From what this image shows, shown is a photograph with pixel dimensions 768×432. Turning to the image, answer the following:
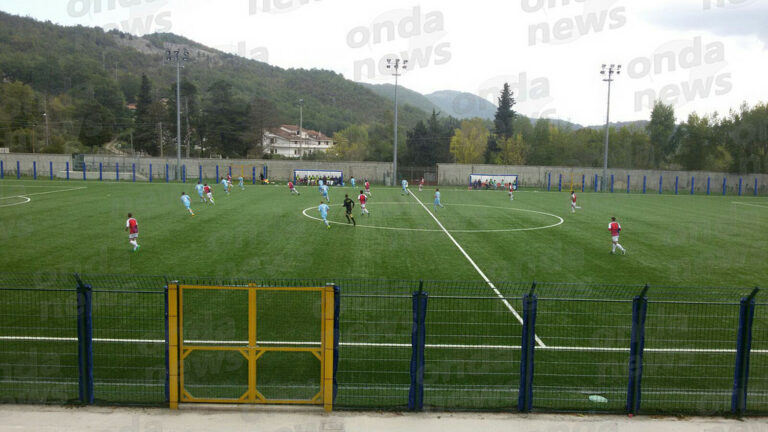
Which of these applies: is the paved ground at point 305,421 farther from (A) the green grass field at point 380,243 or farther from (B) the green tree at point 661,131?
(B) the green tree at point 661,131

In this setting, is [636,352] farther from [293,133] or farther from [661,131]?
[293,133]

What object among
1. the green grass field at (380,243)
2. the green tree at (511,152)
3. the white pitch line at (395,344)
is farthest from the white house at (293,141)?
the white pitch line at (395,344)

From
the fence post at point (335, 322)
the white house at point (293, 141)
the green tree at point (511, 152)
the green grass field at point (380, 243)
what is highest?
the white house at point (293, 141)

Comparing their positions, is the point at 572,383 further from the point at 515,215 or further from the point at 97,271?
the point at 515,215

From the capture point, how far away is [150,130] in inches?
3910

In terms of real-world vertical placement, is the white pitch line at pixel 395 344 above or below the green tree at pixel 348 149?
below

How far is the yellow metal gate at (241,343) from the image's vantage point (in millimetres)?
→ 7773

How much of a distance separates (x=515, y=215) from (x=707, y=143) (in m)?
70.0

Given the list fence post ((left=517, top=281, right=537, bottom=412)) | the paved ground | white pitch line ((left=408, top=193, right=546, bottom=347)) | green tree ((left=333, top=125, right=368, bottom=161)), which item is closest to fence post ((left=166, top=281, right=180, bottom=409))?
the paved ground

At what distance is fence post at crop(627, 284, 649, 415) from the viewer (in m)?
7.88

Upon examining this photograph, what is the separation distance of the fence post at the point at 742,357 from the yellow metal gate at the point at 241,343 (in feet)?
20.5

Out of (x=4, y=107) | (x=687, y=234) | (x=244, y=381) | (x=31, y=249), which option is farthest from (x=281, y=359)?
(x=4, y=107)

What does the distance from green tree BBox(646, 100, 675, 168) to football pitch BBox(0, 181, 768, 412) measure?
64.8 meters

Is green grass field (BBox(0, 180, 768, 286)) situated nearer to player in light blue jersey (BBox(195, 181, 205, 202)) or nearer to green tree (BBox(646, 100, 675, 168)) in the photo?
player in light blue jersey (BBox(195, 181, 205, 202))
